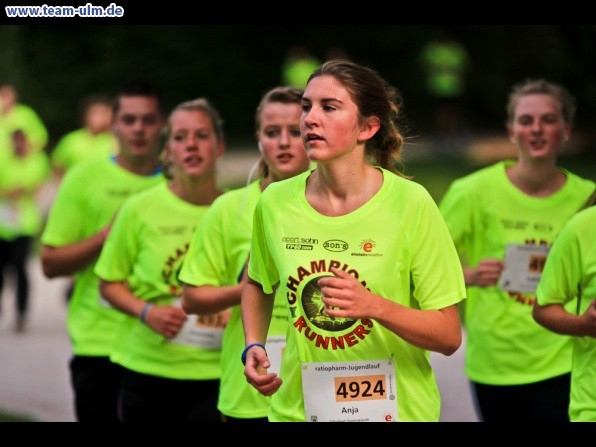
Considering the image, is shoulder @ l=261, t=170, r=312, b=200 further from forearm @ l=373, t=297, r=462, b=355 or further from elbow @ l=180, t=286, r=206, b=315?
elbow @ l=180, t=286, r=206, b=315

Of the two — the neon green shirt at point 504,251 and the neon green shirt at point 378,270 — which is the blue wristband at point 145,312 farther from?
the neon green shirt at point 378,270

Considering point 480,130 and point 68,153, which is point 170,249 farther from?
point 480,130

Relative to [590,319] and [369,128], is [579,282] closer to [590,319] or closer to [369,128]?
[590,319]

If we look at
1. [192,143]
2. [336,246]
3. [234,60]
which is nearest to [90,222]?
[192,143]

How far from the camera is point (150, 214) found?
22.2ft

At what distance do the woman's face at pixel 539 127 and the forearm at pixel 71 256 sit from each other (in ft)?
7.06

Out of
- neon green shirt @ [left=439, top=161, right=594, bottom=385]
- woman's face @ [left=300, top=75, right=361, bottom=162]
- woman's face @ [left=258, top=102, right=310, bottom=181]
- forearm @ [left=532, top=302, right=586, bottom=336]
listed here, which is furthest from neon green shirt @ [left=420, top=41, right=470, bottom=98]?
woman's face @ [left=300, top=75, right=361, bottom=162]

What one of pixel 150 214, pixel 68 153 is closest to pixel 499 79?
pixel 68 153

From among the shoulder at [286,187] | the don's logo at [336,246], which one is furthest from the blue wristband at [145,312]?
the don's logo at [336,246]

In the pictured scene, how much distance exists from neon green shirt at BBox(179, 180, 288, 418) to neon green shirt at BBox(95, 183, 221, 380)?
1.55 feet

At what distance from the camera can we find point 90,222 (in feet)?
25.2

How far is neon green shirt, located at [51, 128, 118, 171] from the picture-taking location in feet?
50.3

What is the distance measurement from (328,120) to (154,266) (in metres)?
2.16

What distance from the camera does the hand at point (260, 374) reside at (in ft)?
15.6
